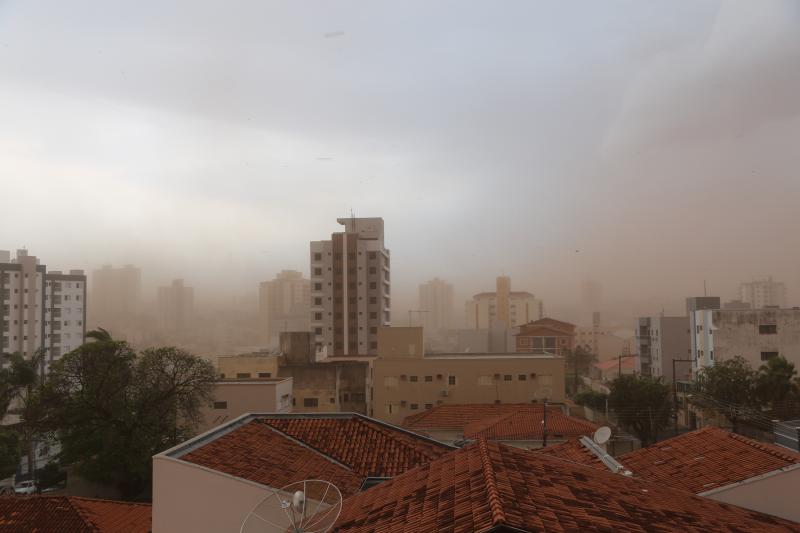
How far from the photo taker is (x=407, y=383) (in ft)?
111

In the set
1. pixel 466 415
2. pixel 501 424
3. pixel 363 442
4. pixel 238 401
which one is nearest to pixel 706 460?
pixel 363 442

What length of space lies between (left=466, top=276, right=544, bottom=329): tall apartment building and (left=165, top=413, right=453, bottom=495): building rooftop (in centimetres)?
9500

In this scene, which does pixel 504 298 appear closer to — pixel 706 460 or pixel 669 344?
pixel 669 344

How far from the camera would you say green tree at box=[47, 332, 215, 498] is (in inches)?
843

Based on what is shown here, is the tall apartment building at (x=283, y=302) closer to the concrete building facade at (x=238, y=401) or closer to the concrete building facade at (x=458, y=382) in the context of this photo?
the concrete building facade at (x=458, y=382)

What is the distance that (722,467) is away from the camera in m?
10.2

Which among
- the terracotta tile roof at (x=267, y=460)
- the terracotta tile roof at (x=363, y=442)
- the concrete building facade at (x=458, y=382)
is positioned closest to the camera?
the terracotta tile roof at (x=267, y=460)

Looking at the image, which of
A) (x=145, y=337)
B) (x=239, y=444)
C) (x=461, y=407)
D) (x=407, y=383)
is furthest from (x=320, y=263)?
(x=239, y=444)

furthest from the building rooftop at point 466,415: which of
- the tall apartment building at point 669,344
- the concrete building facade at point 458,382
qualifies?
the tall apartment building at point 669,344

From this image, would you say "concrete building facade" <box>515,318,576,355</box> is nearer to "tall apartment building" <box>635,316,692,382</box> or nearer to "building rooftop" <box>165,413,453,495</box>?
"tall apartment building" <box>635,316,692,382</box>

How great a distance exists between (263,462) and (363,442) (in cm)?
302

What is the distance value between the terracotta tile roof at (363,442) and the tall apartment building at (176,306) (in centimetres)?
4725

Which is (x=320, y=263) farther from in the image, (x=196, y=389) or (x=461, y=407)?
(x=196, y=389)

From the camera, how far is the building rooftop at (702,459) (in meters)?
9.53
